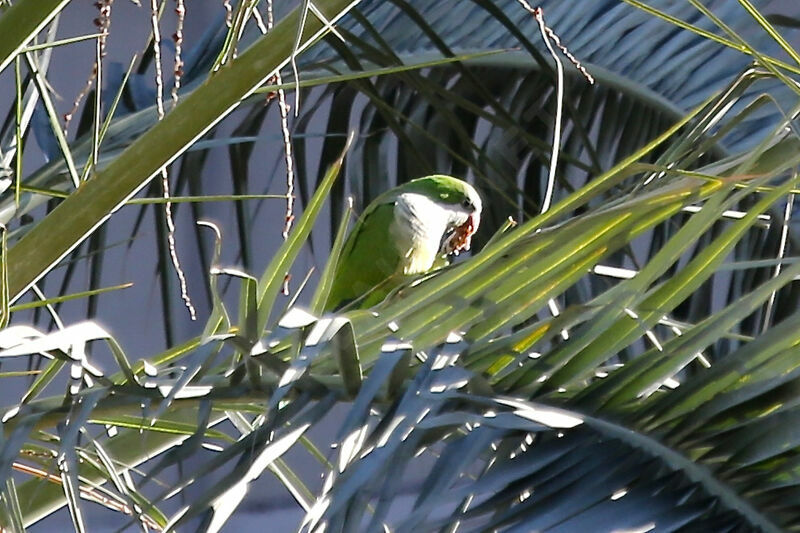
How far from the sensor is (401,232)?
1720 millimetres

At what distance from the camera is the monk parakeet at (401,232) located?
1.67 meters

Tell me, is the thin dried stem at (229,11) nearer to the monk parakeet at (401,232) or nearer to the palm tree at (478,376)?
the palm tree at (478,376)

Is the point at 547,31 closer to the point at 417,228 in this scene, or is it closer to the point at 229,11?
the point at 229,11

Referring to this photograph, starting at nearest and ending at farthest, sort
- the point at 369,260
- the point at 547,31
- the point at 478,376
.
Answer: the point at 478,376
the point at 547,31
the point at 369,260

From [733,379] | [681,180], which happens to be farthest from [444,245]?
[733,379]

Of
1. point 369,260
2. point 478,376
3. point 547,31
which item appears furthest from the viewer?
point 369,260

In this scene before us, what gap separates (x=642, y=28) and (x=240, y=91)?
0.95 meters

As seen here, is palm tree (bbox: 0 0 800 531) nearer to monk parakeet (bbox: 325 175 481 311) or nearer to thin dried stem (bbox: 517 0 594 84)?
thin dried stem (bbox: 517 0 594 84)

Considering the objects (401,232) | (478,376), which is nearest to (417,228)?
(401,232)

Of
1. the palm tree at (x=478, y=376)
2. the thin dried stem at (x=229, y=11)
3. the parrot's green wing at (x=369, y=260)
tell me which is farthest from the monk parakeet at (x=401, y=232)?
the palm tree at (x=478, y=376)

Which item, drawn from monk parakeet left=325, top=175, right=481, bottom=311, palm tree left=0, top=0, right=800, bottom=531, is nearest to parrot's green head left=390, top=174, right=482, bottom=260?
monk parakeet left=325, top=175, right=481, bottom=311

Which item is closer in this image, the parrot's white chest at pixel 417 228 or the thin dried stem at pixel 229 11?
the thin dried stem at pixel 229 11

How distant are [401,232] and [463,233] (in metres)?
0.09

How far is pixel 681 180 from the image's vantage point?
2.13ft
